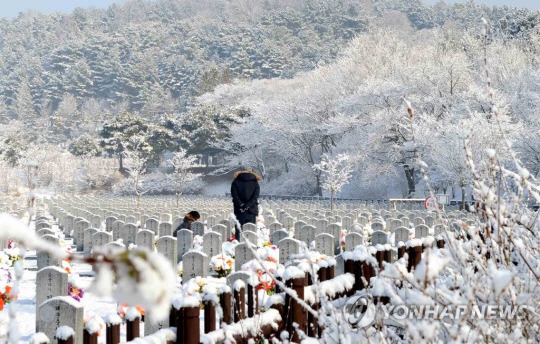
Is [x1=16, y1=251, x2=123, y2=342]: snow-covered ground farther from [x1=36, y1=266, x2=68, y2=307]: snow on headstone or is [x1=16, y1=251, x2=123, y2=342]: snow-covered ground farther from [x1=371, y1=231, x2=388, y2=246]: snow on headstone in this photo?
[x1=371, y1=231, x2=388, y2=246]: snow on headstone

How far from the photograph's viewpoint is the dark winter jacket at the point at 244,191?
38.7 ft

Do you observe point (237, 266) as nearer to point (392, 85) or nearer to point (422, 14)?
point (392, 85)

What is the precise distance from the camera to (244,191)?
1185 cm

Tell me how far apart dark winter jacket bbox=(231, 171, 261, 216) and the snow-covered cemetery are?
0.04 metres

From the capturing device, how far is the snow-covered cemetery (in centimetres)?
234

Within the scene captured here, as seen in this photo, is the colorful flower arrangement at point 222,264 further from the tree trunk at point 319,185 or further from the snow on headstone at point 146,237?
the tree trunk at point 319,185

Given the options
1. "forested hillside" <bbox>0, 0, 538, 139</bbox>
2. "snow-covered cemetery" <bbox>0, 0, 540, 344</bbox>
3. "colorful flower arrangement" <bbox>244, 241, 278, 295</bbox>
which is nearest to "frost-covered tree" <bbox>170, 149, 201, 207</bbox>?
"snow-covered cemetery" <bbox>0, 0, 540, 344</bbox>

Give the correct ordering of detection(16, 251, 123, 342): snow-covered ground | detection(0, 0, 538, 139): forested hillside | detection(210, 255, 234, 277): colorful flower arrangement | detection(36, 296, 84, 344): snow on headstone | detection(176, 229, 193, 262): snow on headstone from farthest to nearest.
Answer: detection(0, 0, 538, 139): forested hillside < detection(176, 229, 193, 262): snow on headstone < detection(210, 255, 234, 277): colorful flower arrangement < detection(16, 251, 123, 342): snow-covered ground < detection(36, 296, 84, 344): snow on headstone

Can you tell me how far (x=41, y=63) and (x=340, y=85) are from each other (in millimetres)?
92748

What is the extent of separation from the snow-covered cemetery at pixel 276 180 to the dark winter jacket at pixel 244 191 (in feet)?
0.12

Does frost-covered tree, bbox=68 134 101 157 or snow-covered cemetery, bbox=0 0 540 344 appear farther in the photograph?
frost-covered tree, bbox=68 134 101 157

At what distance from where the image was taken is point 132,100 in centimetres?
10706

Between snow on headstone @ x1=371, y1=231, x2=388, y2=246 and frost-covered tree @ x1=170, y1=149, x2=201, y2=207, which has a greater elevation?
frost-covered tree @ x1=170, y1=149, x2=201, y2=207

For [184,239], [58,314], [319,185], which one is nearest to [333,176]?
[184,239]
